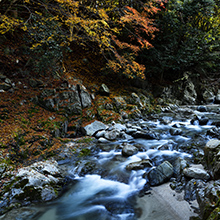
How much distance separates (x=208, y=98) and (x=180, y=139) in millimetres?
11539

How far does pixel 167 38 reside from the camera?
1099cm

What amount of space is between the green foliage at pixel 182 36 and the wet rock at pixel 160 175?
9353 millimetres

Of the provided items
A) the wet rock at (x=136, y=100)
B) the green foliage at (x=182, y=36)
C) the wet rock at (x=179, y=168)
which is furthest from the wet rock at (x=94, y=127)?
the green foliage at (x=182, y=36)

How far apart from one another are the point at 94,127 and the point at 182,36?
33.9 ft

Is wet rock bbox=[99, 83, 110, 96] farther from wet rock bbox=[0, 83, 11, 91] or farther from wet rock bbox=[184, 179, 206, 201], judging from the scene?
wet rock bbox=[184, 179, 206, 201]

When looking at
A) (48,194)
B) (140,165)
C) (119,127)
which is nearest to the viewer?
(48,194)

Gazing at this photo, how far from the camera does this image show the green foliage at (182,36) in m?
10.2

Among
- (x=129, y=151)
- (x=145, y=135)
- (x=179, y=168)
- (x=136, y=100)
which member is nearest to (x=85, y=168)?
(x=129, y=151)

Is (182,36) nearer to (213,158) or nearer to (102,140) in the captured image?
(102,140)

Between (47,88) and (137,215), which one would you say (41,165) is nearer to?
(137,215)

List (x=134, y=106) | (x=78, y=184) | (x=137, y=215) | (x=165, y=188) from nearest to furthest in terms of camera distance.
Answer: (x=137, y=215) → (x=165, y=188) → (x=78, y=184) → (x=134, y=106)

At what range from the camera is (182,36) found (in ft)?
37.5

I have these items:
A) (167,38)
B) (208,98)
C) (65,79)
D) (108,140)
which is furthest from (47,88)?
(208,98)

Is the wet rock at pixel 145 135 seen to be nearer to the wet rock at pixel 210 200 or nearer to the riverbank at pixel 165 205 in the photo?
the riverbank at pixel 165 205
